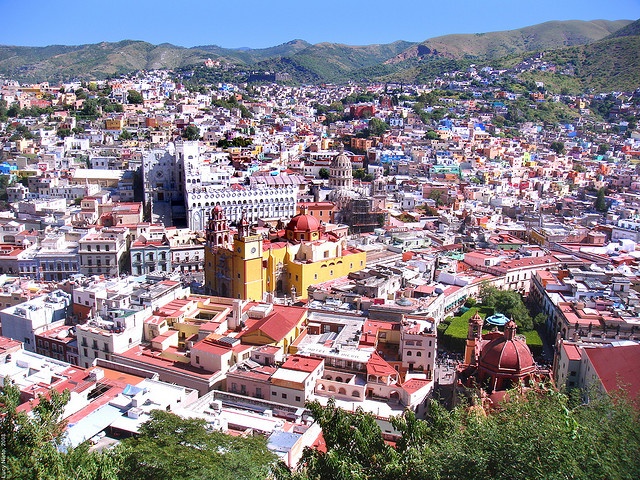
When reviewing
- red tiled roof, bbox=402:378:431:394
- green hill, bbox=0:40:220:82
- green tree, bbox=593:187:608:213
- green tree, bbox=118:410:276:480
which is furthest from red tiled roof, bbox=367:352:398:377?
green hill, bbox=0:40:220:82

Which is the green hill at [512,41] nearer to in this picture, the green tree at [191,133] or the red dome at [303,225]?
the green tree at [191,133]

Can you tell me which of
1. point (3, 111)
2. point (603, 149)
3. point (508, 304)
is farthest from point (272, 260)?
point (603, 149)

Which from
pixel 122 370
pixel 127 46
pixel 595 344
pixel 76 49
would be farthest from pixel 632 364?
pixel 76 49

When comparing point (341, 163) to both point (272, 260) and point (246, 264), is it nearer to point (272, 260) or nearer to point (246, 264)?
point (272, 260)

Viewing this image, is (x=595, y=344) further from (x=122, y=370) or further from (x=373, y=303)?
(x=122, y=370)

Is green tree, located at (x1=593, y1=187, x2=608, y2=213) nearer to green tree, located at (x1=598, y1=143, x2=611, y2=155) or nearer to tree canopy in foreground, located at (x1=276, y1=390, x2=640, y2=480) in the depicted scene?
green tree, located at (x1=598, y1=143, x2=611, y2=155)

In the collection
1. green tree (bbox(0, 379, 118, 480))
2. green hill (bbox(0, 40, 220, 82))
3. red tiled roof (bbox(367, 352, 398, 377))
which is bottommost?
red tiled roof (bbox(367, 352, 398, 377))
